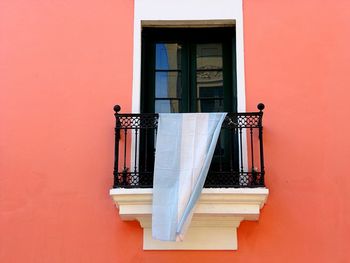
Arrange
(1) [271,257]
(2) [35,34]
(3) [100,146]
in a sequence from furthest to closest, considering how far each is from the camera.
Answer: (2) [35,34] → (3) [100,146] → (1) [271,257]

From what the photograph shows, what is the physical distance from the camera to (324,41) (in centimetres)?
536

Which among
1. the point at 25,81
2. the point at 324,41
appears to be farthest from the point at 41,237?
the point at 324,41

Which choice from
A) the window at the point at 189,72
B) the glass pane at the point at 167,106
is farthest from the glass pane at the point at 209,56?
the glass pane at the point at 167,106

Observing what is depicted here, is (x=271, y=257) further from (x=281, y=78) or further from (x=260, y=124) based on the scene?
(x=281, y=78)

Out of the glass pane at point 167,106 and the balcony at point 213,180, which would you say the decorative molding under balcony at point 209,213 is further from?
the glass pane at point 167,106

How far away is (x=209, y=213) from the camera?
4.69 metres

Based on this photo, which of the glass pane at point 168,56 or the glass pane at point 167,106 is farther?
the glass pane at point 168,56

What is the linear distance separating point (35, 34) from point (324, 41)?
3.19 metres

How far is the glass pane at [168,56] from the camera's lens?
558cm

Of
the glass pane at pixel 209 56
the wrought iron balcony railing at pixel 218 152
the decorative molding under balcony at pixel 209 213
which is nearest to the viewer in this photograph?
the decorative molding under balcony at pixel 209 213

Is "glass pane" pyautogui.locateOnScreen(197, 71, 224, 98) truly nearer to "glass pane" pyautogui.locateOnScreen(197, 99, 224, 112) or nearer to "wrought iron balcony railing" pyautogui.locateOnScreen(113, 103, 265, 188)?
"glass pane" pyautogui.locateOnScreen(197, 99, 224, 112)

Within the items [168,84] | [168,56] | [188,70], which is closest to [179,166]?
[168,84]

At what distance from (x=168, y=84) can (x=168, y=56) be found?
0.35 metres

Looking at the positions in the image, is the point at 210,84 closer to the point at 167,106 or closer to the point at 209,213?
the point at 167,106
